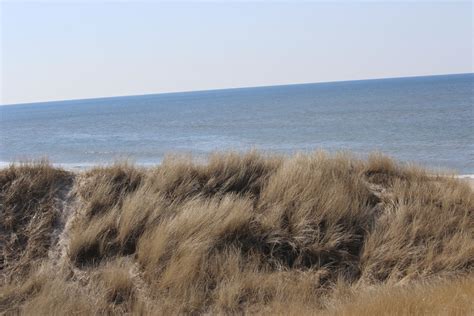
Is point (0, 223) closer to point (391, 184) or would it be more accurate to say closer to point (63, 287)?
point (63, 287)

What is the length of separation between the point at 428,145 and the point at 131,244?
24111mm

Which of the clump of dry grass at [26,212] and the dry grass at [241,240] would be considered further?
the clump of dry grass at [26,212]

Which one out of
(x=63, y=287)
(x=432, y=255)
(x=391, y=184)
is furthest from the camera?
(x=391, y=184)

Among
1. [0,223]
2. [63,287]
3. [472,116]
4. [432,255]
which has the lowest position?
[472,116]

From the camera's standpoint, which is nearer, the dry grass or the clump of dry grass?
the dry grass

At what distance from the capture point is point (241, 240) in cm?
651

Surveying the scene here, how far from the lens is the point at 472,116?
41344 mm

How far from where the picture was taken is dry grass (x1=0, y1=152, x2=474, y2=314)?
540 cm

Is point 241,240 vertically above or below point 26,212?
below

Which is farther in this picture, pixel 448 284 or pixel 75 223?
pixel 75 223

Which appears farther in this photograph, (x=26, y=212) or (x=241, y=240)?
(x=26, y=212)

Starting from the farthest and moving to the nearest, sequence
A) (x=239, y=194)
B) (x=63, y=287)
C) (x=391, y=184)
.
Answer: (x=391, y=184) < (x=239, y=194) < (x=63, y=287)

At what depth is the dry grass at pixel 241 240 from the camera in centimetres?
540

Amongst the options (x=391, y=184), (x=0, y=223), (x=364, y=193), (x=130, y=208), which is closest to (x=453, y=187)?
(x=391, y=184)
